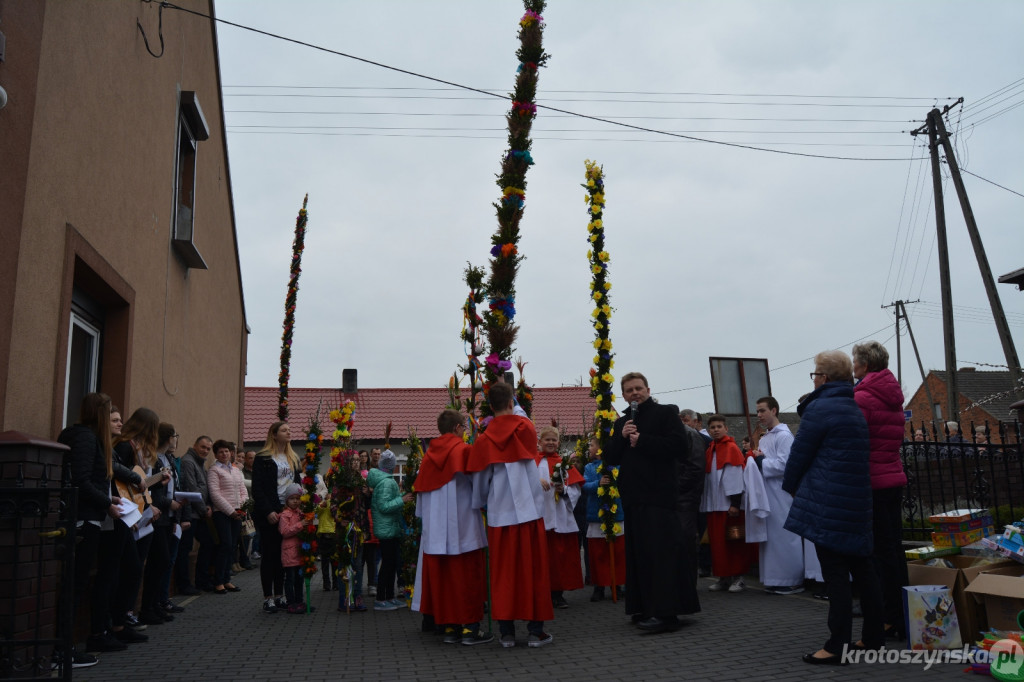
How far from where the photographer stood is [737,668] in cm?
552

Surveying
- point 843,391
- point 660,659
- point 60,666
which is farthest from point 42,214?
→ point 843,391

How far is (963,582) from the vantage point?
601 cm

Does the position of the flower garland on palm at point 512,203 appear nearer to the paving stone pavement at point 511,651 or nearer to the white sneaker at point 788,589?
the paving stone pavement at point 511,651

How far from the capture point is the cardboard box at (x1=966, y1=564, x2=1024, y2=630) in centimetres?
553

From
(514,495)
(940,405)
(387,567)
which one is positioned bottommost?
(387,567)

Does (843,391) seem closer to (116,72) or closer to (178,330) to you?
(116,72)

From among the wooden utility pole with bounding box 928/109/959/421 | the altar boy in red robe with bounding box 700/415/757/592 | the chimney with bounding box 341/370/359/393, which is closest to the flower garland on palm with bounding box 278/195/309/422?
the altar boy in red robe with bounding box 700/415/757/592

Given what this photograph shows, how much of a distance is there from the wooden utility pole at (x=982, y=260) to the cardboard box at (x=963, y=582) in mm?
15008

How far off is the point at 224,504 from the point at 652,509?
6586 mm

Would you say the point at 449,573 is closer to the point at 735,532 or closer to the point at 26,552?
the point at 26,552

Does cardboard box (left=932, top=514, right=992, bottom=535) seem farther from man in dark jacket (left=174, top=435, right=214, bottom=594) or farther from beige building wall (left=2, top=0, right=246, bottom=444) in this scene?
man in dark jacket (left=174, top=435, right=214, bottom=594)

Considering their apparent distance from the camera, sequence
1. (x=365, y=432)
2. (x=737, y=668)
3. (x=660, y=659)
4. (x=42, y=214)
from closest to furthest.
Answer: (x=737, y=668)
(x=660, y=659)
(x=42, y=214)
(x=365, y=432)

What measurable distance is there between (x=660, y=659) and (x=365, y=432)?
89.1 feet

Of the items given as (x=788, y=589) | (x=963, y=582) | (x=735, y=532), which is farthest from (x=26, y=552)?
(x=788, y=589)
